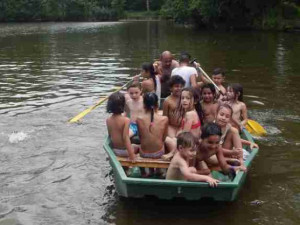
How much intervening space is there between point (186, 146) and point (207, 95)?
1.90 meters

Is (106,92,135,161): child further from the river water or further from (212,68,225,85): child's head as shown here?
(212,68,225,85): child's head

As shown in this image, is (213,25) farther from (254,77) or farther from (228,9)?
(254,77)

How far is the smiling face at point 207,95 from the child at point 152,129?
1.15 meters

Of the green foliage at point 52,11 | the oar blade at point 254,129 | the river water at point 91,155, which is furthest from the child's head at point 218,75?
the green foliage at point 52,11

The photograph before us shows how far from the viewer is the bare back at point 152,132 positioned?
602 centimetres

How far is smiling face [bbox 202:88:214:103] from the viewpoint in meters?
6.98

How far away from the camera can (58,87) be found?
1392cm

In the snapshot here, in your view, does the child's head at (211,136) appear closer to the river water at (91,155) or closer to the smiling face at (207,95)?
the river water at (91,155)

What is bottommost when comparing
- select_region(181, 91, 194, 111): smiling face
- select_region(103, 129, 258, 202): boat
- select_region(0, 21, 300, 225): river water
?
select_region(0, 21, 300, 225): river water

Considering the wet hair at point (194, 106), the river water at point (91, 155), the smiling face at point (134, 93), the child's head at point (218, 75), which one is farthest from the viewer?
the child's head at point (218, 75)

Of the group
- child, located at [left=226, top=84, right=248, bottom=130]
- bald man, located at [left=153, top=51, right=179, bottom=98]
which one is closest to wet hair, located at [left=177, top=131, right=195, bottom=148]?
child, located at [left=226, top=84, right=248, bottom=130]

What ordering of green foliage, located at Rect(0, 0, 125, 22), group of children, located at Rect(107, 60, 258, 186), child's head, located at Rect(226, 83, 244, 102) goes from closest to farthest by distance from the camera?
group of children, located at Rect(107, 60, 258, 186) < child's head, located at Rect(226, 83, 244, 102) < green foliage, located at Rect(0, 0, 125, 22)

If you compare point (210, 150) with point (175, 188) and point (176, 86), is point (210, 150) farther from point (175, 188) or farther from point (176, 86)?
point (176, 86)

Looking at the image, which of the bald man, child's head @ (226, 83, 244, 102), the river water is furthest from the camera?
the bald man
